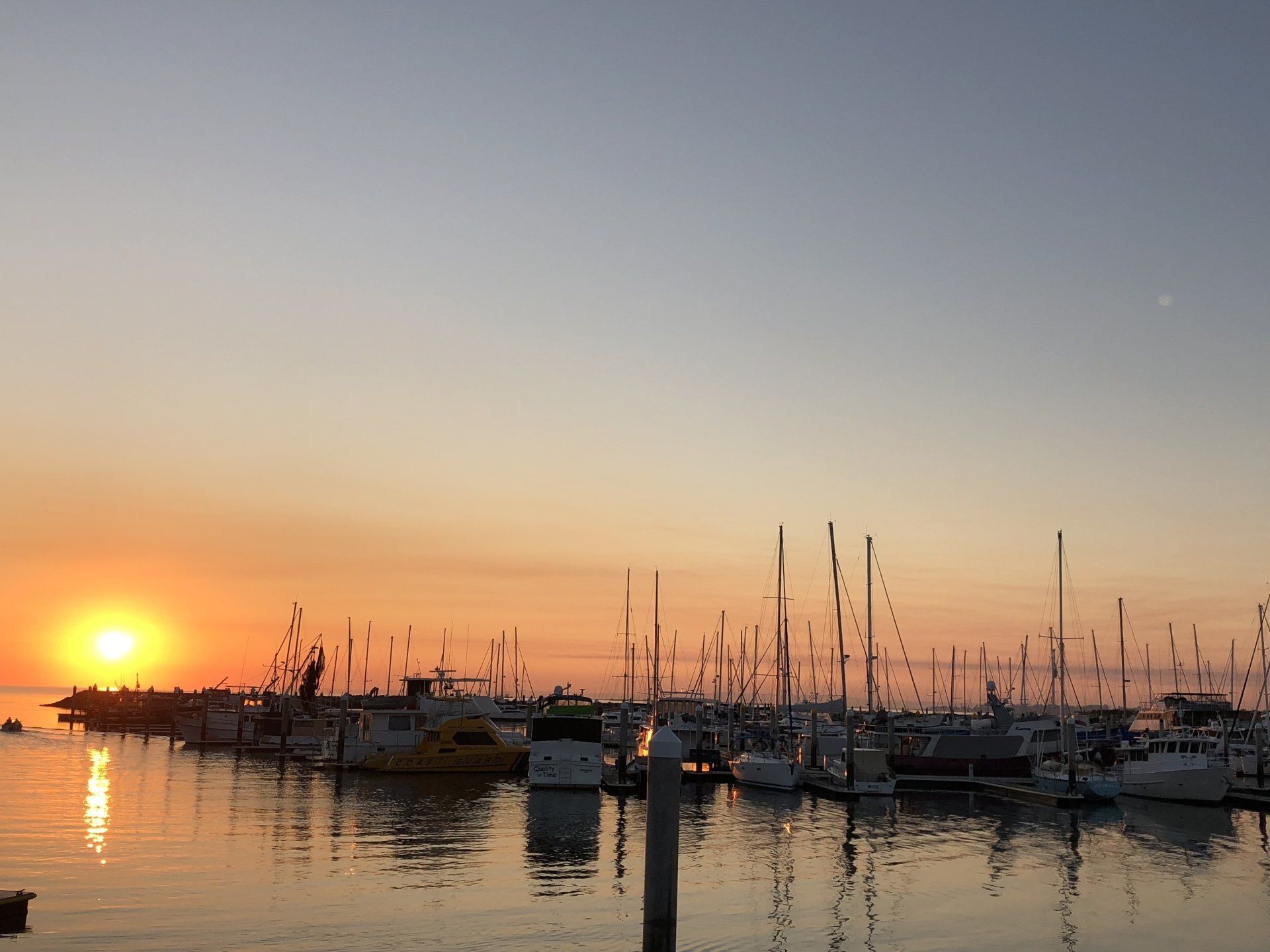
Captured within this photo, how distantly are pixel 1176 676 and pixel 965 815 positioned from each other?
79.1 m

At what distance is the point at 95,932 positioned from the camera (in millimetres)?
23391

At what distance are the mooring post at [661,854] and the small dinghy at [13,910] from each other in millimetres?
14697

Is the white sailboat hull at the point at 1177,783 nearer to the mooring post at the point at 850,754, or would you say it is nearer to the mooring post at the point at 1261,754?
the mooring post at the point at 1261,754

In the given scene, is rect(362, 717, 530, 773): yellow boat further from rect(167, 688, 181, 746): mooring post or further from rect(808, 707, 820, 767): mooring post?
rect(167, 688, 181, 746): mooring post

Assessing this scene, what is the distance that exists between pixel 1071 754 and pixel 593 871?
3366 cm

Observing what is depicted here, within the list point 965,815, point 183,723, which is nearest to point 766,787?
point 965,815

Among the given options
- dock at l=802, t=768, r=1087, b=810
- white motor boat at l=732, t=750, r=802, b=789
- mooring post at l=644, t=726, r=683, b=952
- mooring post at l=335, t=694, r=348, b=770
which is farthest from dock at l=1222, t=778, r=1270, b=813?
mooring post at l=335, t=694, r=348, b=770

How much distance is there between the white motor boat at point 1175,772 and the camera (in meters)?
54.0

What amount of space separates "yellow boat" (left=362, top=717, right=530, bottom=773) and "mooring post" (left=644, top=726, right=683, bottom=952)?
5326 cm

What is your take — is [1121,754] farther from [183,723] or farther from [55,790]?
[183,723]

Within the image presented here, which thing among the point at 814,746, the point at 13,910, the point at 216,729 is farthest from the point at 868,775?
the point at 216,729

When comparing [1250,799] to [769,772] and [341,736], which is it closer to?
[769,772]

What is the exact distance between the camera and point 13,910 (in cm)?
2266

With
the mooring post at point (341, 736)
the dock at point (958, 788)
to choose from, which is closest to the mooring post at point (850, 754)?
the dock at point (958, 788)
